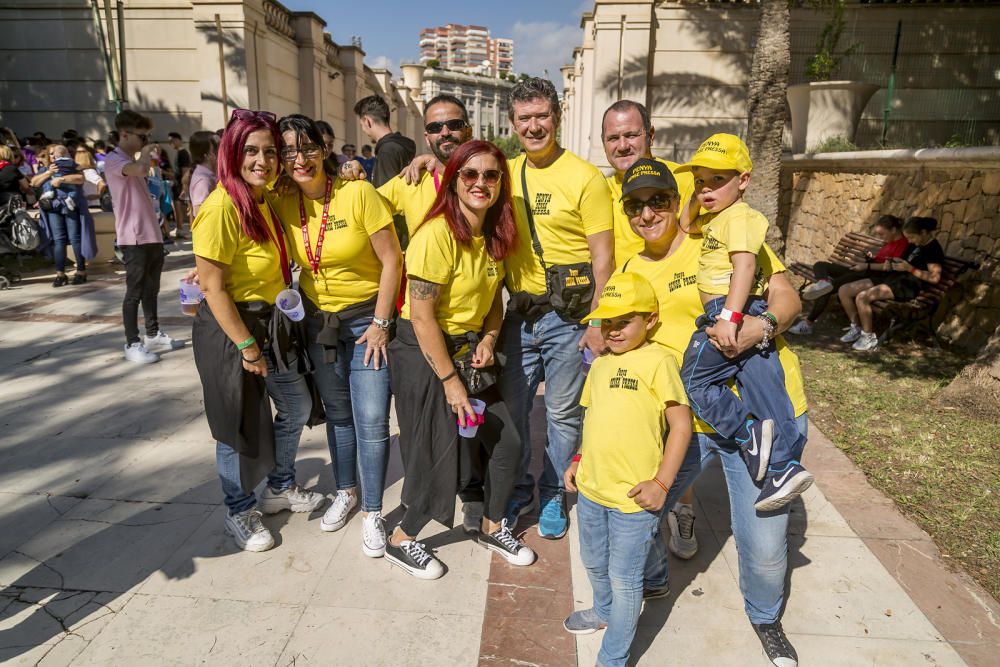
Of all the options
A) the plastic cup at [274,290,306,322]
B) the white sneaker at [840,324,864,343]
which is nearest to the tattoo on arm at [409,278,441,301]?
the plastic cup at [274,290,306,322]

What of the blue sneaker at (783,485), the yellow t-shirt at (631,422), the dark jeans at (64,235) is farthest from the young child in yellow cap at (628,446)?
the dark jeans at (64,235)

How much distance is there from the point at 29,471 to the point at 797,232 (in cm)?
1109

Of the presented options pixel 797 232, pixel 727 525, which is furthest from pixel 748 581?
pixel 797 232

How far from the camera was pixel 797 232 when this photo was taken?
445 inches

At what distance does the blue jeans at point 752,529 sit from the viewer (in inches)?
94.0

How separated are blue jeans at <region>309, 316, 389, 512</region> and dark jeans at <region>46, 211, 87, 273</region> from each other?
7794 mm

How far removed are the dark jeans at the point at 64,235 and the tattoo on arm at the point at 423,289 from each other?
27.8ft

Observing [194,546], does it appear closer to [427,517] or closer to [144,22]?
[427,517]

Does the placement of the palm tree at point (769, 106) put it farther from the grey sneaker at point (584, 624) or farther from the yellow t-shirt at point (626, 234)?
the grey sneaker at point (584, 624)

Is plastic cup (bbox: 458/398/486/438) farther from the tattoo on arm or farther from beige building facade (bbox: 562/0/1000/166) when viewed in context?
beige building facade (bbox: 562/0/1000/166)

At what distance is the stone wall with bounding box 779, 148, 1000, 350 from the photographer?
646cm

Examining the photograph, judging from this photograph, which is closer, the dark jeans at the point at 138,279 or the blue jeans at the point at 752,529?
the blue jeans at the point at 752,529

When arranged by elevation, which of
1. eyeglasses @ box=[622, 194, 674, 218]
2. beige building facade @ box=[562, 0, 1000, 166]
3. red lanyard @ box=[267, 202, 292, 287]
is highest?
beige building facade @ box=[562, 0, 1000, 166]

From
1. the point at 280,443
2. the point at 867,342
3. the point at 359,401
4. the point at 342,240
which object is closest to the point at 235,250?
the point at 342,240
